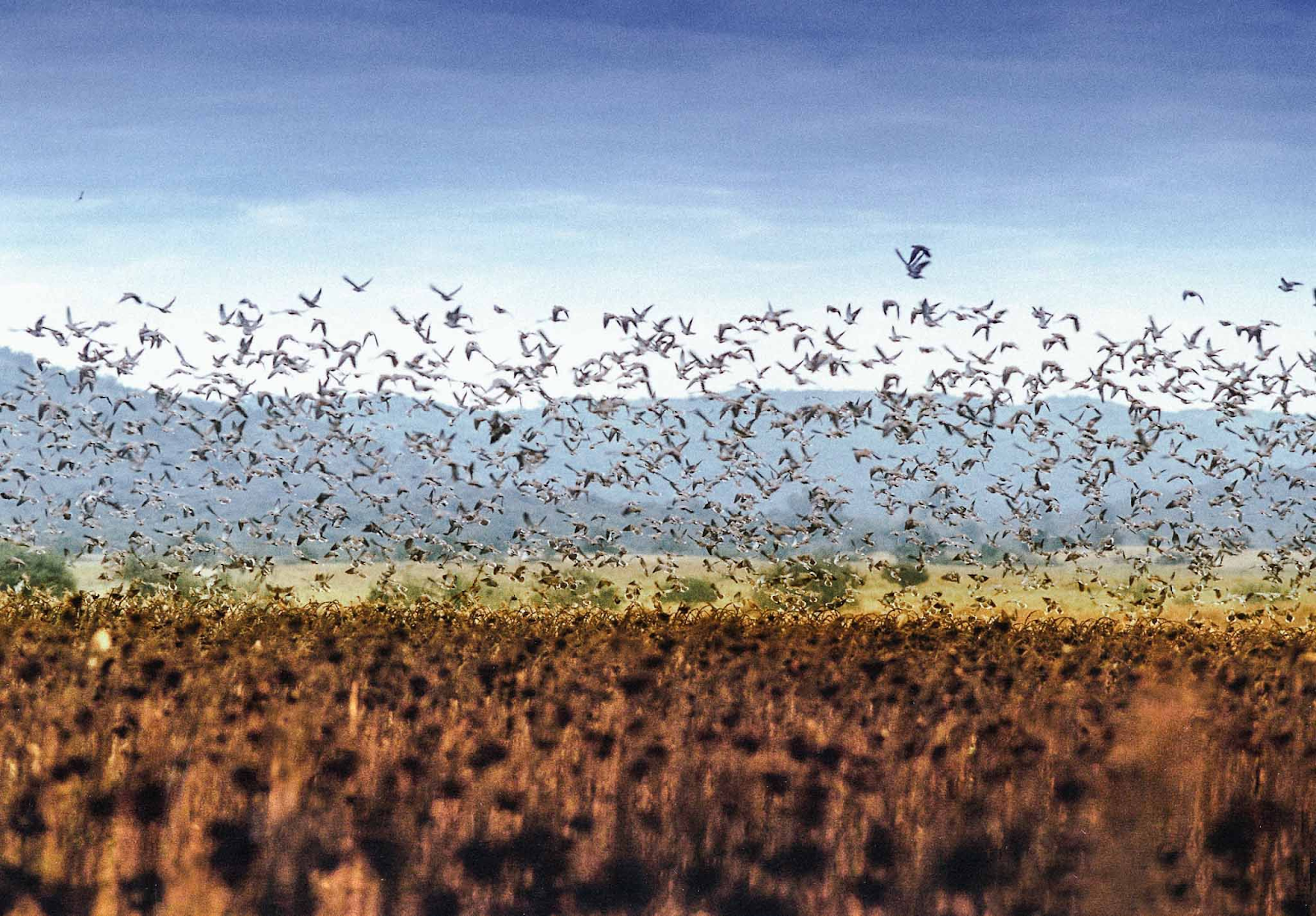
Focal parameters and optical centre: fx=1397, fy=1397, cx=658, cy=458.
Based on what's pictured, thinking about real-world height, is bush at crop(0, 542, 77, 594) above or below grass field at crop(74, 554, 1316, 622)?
below

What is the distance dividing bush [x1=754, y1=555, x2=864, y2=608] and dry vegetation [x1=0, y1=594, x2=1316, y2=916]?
1463 millimetres

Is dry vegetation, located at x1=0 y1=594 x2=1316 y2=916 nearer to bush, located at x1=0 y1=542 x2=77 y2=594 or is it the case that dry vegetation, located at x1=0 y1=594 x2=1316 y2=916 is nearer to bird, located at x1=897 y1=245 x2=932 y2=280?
bird, located at x1=897 y1=245 x2=932 y2=280

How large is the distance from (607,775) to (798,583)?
4.75 meters

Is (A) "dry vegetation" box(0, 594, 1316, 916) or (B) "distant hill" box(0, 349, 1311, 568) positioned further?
(B) "distant hill" box(0, 349, 1311, 568)

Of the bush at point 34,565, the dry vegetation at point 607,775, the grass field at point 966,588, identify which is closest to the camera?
the dry vegetation at point 607,775

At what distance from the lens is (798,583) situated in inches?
577

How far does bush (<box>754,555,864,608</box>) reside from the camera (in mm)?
13398

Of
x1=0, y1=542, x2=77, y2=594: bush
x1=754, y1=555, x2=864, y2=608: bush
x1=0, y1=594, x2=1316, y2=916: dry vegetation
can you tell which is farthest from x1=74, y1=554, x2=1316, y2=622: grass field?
x1=0, y1=542, x2=77, y2=594: bush

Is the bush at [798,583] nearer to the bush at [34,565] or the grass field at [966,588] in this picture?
the grass field at [966,588]

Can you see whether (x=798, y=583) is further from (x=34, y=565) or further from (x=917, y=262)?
(x=34, y=565)

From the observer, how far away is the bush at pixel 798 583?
13.4 metres

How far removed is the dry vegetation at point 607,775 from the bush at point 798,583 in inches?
57.6

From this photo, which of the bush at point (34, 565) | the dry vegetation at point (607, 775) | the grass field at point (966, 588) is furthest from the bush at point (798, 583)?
the bush at point (34, 565)

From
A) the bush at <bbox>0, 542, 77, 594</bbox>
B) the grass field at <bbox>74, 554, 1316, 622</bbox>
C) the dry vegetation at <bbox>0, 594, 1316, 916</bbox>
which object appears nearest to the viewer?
the dry vegetation at <bbox>0, 594, 1316, 916</bbox>
